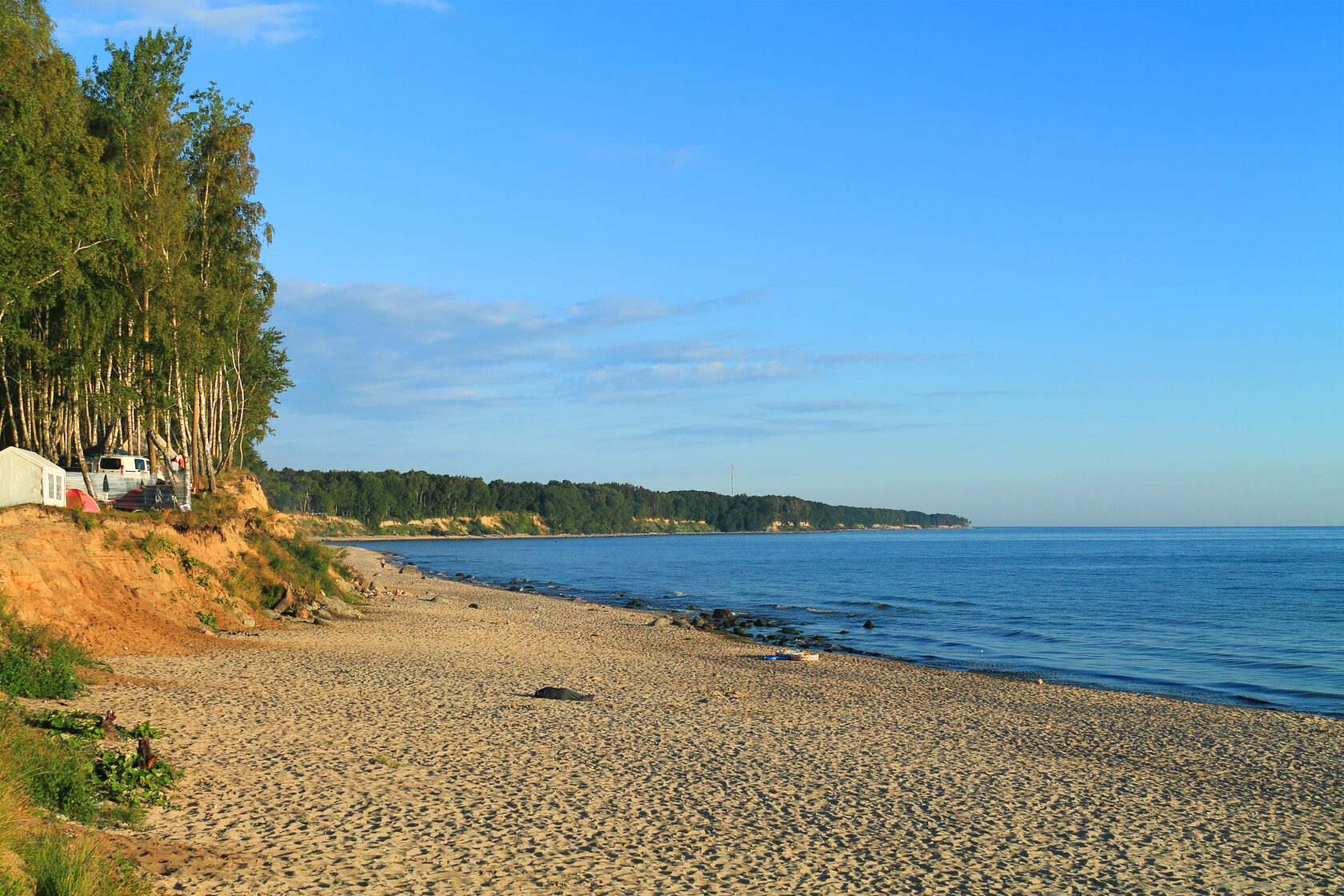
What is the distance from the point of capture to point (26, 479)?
924 inches

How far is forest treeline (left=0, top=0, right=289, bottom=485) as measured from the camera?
23406 mm

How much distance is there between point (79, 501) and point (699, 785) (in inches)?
901

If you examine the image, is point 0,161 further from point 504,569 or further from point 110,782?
point 504,569

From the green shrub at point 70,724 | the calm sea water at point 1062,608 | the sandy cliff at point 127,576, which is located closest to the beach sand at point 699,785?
the green shrub at point 70,724

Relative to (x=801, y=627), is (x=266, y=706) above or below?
above

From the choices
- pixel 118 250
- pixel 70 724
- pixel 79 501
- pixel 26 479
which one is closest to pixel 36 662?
pixel 70 724

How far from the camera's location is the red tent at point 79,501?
82.9 ft

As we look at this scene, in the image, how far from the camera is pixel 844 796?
1259cm

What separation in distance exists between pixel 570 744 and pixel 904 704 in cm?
984

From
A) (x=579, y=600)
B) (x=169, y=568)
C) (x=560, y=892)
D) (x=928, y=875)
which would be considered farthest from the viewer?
(x=579, y=600)

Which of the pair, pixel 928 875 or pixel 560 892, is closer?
pixel 560 892

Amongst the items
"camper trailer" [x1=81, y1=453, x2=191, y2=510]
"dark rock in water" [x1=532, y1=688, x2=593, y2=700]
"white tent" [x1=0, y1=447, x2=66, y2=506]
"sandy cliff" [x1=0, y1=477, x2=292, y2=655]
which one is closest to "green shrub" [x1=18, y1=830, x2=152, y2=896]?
"dark rock in water" [x1=532, y1=688, x2=593, y2=700]

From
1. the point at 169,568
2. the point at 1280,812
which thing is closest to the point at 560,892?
the point at 1280,812

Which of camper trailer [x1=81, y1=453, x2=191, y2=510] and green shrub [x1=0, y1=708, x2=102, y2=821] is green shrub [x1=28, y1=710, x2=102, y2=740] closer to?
green shrub [x1=0, y1=708, x2=102, y2=821]
